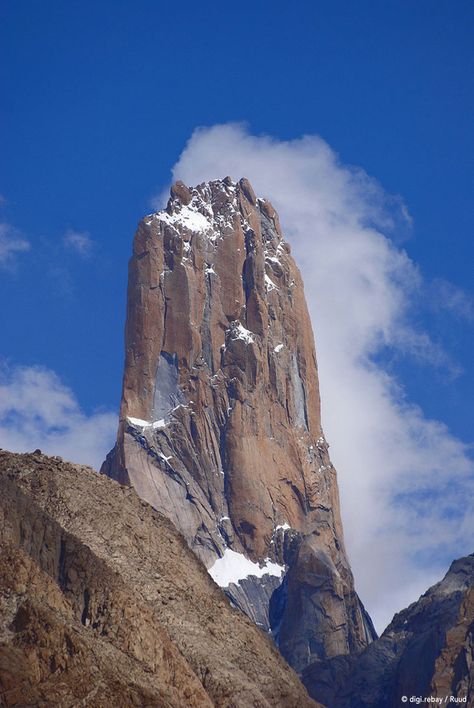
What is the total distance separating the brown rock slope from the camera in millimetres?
116688

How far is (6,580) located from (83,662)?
830 centimetres

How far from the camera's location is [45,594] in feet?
411

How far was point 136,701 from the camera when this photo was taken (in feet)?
385

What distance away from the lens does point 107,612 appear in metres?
130

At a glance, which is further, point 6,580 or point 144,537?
point 144,537

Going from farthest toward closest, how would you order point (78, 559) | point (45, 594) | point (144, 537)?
point (144, 537)
point (78, 559)
point (45, 594)

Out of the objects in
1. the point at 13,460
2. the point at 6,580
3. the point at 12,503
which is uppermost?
the point at 13,460

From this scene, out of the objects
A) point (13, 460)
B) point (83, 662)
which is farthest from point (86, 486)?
point (83, 662)

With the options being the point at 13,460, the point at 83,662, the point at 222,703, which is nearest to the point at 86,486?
the point at 13,460

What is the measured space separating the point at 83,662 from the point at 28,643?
10.5ft

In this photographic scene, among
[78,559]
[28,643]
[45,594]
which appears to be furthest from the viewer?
[78,559]

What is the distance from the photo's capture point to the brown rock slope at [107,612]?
11669 centimetres

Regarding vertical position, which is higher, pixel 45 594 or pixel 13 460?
pixel 13 460

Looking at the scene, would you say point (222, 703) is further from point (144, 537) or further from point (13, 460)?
point (13, 460)
